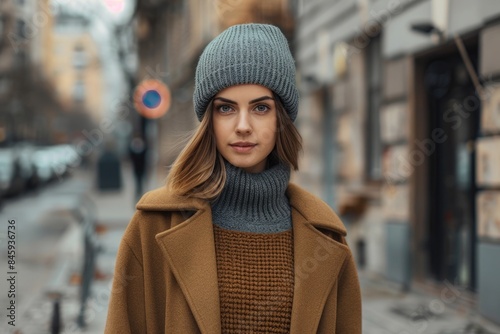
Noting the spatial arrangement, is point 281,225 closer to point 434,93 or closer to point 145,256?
point 145,256

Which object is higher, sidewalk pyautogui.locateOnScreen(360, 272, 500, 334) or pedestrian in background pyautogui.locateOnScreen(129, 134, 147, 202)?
pedestrian in background pyautogui.locateOnScreen(129, 134, 147, 202)

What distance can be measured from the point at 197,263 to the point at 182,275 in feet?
0.20

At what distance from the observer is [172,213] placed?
7.36 feet

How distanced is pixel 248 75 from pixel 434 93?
7.02m

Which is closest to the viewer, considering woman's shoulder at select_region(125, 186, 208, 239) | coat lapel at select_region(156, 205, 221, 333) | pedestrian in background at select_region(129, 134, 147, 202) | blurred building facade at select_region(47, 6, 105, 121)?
coat lapel at select_region(156, 205, 221, 333)

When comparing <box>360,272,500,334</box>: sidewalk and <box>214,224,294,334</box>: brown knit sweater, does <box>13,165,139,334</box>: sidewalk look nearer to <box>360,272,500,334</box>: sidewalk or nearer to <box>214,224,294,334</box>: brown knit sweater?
<box>360,272,500,334</box>: sidewalk

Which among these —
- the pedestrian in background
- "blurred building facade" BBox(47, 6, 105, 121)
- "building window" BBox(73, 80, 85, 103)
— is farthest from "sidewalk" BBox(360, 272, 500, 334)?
"building window" BBox(73, 80, 85, 103)

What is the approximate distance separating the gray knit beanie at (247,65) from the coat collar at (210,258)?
337mm

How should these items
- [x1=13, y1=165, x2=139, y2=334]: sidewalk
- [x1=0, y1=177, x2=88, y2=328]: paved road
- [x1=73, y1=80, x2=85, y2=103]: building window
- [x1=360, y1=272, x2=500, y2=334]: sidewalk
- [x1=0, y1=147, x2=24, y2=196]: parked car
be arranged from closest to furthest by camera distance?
[x1=360, y1=272, x2=500, y2=334]: sidewalk → [x1=13, y1=165, x2=139, y2=334]: sidewalk → [x1=0, y1=177, x2=88, y2=328]: paved road → [x1=0, y1=147, x2=24, y2=196]: parked car → [x1=73, y1=80, x2=85, y2=103]: building window

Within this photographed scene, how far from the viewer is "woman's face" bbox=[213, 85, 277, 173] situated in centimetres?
219

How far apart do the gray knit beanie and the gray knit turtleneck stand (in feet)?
0.76

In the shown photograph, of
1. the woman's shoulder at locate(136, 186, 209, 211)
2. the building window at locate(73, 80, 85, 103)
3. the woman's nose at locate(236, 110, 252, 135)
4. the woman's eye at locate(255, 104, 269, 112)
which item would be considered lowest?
the woman's shoulder at locate(136, 186, 209, 211)

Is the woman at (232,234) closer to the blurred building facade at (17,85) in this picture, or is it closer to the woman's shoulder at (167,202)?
the woman's shoulder at (167,202)

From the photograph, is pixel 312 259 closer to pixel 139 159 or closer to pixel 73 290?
pixel 73 290
